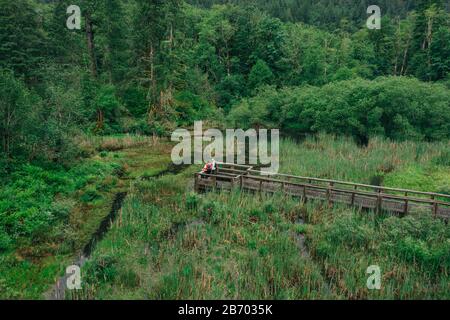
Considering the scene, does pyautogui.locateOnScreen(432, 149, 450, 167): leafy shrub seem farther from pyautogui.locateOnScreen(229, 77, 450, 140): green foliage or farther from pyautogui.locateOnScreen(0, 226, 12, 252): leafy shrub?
pyautogui.locateOnScreen(0, 226, 12, 252): leafy shrub

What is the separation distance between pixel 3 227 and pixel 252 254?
977cm

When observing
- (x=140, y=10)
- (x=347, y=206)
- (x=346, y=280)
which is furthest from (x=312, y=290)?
(x=140, y=10)

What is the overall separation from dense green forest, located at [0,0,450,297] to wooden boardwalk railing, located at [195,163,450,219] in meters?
4.22

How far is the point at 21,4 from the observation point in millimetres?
36156

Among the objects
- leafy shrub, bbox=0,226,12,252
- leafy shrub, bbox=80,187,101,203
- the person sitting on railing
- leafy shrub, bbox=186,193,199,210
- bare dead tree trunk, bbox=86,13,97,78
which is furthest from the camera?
bare dead tree trunk, bbox=86,13,97,78

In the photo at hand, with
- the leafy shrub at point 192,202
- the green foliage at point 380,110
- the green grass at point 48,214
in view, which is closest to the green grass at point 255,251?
the leafy shrub at point 192,202

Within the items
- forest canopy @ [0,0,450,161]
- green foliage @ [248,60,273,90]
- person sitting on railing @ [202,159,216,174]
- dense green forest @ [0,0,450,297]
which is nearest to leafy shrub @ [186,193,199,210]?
person sitting on railing @ [202,159,216,174]

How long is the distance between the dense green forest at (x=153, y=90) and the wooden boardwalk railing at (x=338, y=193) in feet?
13.8

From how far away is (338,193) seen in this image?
18.6 meters

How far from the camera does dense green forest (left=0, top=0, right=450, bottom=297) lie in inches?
773

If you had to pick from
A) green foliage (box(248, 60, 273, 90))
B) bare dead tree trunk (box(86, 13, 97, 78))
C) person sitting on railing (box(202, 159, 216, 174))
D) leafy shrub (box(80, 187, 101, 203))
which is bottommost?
leafy shrub (box(80, 187, 101, 203))

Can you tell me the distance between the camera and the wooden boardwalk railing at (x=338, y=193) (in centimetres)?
1655

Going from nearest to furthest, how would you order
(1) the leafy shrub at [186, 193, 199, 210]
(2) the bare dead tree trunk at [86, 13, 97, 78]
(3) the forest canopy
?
(1) the leafy shrub at [186, 193, 199, 210], (3) the forest canopy, (2) the bare dead tree trunk at [86, 13, 97, 78]
